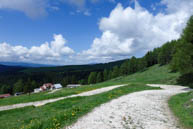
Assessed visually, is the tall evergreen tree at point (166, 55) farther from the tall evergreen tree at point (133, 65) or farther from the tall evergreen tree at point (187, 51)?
the tall evergreen tree at point (187, 51)

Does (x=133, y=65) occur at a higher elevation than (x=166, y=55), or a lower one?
lower

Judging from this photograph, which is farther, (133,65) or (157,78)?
(133,65)

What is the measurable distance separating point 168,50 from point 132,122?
3211 inches

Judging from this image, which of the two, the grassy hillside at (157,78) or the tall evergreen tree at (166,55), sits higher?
the tall evergreen tree at (166,55)

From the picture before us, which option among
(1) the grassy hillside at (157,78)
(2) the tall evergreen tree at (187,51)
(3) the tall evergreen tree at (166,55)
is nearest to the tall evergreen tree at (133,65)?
(3) the tall evergreen tree at (166,55)

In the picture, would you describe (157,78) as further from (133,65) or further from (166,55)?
(133,65)

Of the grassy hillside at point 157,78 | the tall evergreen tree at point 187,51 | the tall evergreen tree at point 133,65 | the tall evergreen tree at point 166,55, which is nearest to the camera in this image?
the tall evergreen tree at point 187,51

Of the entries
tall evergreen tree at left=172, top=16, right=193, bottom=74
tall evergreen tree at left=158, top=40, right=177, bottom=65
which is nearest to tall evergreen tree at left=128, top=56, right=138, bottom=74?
tall evergreen tree at left=158, top=40, right=177, bottom=65

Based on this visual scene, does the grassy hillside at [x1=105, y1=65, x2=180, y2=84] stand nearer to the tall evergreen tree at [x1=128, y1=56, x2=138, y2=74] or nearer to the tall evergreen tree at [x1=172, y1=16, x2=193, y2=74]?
the tall evergreen tree at [x1=172, y1=16, x2=193, y2=74]

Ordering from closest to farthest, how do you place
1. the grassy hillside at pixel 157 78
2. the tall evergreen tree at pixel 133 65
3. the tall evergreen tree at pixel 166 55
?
1. the grassy hillside at pixel 157 78
2. the tall evergreen tree at pixel 166 55
3. the tall evergreen tree at pixel 133 65

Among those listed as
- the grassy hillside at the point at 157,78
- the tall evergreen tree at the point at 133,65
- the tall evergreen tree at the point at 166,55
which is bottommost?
the grassy hillside at the point at 157,78

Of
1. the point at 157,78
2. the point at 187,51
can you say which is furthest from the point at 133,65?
the point at 187,51

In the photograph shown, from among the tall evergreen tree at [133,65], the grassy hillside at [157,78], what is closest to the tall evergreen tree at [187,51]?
the grassy hillside at [157,78]

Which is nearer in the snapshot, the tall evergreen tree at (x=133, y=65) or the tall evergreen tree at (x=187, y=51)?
the tall evergreen tree at (x=187, y=51)
